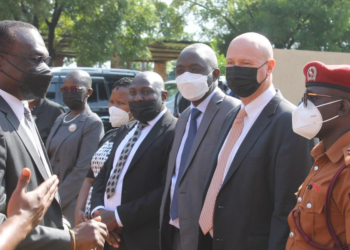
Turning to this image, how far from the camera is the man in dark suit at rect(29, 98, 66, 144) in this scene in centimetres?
664

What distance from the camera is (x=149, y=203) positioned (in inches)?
174

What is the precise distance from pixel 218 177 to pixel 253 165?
1.25 ft

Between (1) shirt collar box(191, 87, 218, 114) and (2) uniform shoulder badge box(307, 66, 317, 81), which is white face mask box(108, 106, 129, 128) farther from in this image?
(2) uniform shoulder badge box(307, 66, 317, 81)

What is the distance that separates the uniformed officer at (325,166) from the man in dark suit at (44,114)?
4341 millimetres

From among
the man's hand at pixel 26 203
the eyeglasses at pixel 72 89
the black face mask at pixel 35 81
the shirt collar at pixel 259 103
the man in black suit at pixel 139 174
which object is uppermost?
the black face mask at pixel 35 81

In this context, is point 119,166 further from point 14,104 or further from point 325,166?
point 325,166

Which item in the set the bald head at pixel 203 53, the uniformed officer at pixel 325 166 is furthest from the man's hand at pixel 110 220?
the uniformed officer at pixel 325 166

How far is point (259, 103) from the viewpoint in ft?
11.9

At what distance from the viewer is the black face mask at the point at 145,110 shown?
473cm

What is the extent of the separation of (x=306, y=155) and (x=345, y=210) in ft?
2.32

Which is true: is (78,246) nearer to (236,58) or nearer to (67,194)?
(236,58)

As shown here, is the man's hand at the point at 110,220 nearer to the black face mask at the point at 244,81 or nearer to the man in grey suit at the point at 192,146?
the man in grey suit at the point at 192,146

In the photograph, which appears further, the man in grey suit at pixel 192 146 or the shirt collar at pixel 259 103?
the man in grey suit at pixel 192 146

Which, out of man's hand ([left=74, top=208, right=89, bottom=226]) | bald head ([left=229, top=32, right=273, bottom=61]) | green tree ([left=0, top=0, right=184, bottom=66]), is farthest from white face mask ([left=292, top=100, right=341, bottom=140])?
green tree ([left=0, top=0, right=184, bottom=66])
